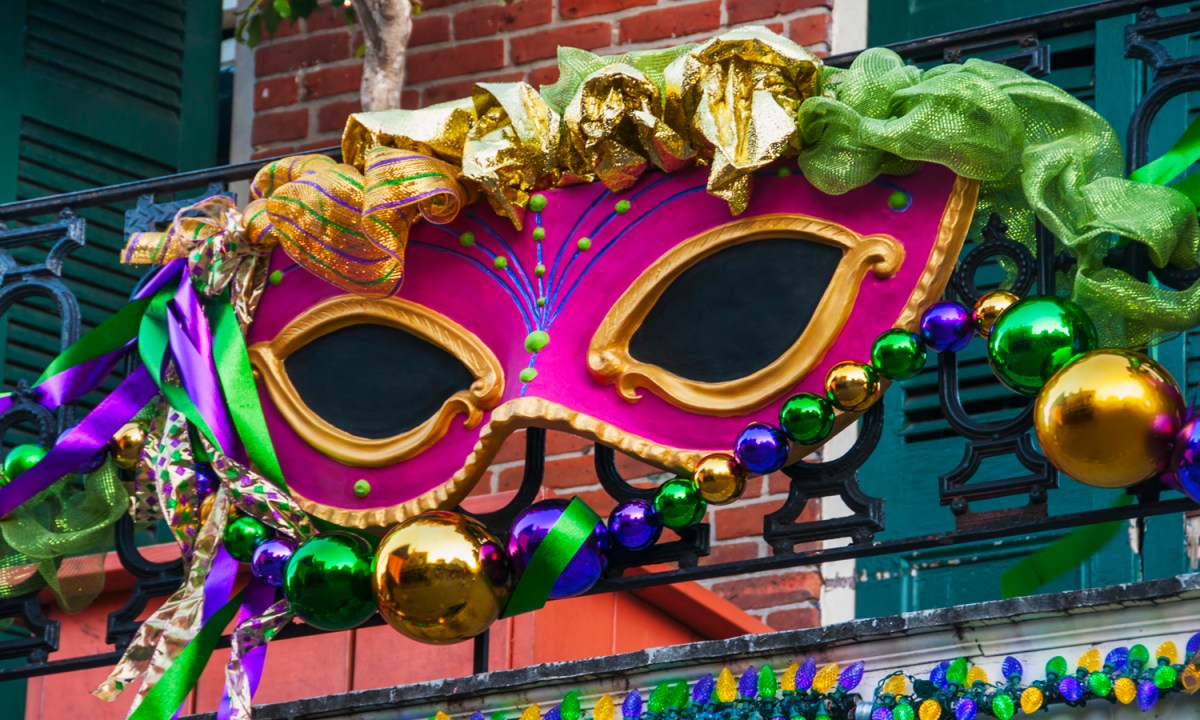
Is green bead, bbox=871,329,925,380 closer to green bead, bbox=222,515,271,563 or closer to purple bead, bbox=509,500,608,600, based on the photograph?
purple bead, bbox=509,500,608,600

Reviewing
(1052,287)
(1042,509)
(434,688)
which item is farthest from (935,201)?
(434,688)

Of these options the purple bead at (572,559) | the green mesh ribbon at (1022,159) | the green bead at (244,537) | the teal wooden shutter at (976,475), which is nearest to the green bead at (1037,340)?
the green mesh ribbon at (1022,159)

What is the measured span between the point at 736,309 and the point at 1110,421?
0.78 m

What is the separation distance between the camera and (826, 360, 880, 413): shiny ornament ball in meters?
4.41

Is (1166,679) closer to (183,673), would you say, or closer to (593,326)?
(593,326)

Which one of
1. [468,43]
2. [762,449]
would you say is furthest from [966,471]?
[468,43]

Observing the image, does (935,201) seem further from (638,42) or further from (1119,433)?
(638,42)

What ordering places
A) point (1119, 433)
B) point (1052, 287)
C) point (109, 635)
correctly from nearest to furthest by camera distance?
point (1119, 433) < point (1052, 287) < point (109, 635)

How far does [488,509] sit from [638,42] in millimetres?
1630

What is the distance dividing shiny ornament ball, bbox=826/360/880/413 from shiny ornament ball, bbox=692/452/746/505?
206 millimetres

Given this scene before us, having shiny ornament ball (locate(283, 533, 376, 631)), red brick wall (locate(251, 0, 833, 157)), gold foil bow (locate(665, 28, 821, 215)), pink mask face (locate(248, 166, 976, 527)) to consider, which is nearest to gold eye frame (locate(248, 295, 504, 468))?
pink mask face (locate(248, 166, 976, 527))

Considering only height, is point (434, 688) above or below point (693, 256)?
below

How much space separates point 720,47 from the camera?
4586mm

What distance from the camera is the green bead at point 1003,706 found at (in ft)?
13.0
